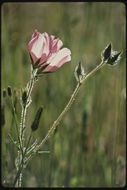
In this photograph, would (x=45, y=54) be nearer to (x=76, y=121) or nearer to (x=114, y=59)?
(x=114, y=59)

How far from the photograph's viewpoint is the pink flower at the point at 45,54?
743mm

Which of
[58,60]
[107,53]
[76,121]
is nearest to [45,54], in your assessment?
[58,60]

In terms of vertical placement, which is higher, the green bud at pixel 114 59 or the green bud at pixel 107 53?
the green bud at pixel 107 53

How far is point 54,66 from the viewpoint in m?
0.75

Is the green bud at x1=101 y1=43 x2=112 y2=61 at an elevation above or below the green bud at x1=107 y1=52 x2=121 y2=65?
above

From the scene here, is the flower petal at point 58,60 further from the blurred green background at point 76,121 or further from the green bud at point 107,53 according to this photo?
the blurred green background at point 76,121

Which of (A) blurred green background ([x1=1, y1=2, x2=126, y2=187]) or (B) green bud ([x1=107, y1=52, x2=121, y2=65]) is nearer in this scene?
(B) green bud ([x1=107, y1=52, x2=121, y2=65])

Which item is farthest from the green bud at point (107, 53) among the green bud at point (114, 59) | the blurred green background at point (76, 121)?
the blurred green background at point (76, 121)

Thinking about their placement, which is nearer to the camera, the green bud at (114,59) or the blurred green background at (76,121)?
the green bud at (114,59)

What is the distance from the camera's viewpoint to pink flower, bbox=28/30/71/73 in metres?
0.74

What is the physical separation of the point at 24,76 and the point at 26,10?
4.43ft

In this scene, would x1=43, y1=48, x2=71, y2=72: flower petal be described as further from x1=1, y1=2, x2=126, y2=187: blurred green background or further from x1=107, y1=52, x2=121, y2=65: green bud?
x1=1, y1=2, x2=126, y2=187: blurred green background

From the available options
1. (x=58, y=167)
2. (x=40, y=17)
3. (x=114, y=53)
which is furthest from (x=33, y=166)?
(x=40, y=17)

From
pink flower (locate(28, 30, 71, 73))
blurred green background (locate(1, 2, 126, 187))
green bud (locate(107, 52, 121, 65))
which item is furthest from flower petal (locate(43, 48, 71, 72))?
blurred green background (locate(1, 2, 126, 187))
